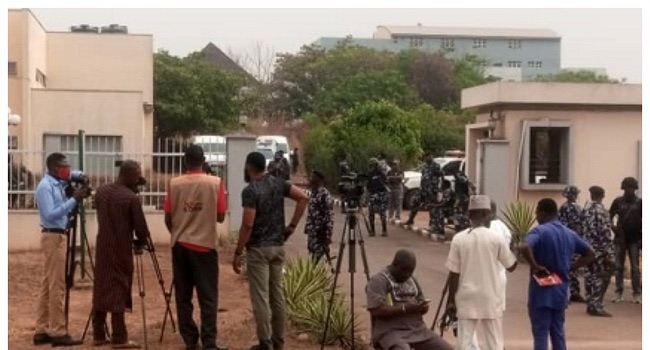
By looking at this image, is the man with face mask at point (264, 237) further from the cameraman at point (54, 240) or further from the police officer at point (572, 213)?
the police officer at point (572, 213)

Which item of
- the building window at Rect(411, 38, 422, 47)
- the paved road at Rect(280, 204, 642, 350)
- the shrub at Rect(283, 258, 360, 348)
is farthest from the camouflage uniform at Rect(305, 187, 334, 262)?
the building window at Rect(411, 38, 422, 47)

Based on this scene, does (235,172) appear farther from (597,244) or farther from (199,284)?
(199,284)

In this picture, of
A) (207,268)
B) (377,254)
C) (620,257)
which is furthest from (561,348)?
(377,254)

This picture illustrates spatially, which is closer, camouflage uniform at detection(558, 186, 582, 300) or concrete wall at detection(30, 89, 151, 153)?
camouflage uniform at detection(558, 186, 582, 300)

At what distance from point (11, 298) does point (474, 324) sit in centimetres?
707

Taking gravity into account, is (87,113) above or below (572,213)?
above

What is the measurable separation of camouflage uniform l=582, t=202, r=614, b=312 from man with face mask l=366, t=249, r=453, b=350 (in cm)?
486

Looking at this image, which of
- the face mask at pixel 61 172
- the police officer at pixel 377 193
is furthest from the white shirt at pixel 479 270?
the police officer at pixel 377 193

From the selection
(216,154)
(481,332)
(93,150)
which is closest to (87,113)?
(93,150)

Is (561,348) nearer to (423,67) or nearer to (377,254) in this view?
(377,254)

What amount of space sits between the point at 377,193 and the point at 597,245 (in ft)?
30.4

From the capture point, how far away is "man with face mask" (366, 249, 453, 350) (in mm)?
9469

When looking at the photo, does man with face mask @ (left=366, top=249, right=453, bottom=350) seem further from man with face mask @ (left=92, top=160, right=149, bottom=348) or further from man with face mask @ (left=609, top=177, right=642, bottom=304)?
man with face mask @ (left=609, top=177, right=642, bottom=304)

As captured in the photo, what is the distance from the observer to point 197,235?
10047mm
